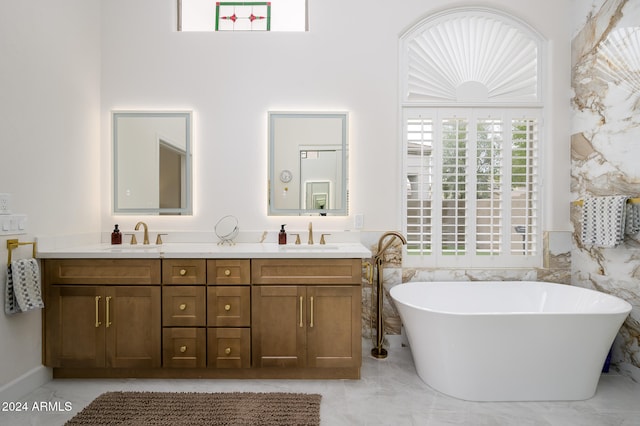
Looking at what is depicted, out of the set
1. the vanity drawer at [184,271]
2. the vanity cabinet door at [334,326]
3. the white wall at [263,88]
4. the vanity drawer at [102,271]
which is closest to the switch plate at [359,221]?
the white wall at [263,88]

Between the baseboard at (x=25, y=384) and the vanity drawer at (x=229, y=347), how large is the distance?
3.53ft

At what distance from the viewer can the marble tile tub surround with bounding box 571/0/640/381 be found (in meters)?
2.36

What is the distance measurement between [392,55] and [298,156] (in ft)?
3.72

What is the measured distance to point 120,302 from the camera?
2.29 meters

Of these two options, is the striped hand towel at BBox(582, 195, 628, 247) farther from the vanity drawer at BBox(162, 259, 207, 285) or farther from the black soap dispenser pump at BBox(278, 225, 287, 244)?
the vanity drawer at BBox(162, 259, 207, 285)

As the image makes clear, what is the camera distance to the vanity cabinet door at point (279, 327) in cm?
230

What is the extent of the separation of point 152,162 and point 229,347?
1.62 meters

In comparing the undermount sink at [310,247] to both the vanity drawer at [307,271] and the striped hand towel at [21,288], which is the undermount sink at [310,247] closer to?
the vanity drawer at [307,271]

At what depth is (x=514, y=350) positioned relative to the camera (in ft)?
6.74

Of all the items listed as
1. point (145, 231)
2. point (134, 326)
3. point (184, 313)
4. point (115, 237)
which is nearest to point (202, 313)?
point (184, 313)

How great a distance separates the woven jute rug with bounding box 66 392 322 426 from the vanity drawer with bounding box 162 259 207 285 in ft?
2.26

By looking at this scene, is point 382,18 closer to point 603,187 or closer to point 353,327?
point 603,187

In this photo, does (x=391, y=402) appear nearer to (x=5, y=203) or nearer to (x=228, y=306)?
(x=228, y=306)

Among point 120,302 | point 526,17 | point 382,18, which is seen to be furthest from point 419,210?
point 120,302
